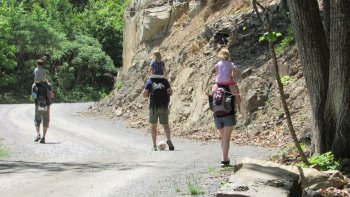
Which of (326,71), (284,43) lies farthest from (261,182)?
(284,43)

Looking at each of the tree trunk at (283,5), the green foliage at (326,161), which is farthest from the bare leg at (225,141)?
the tree trunk at (283,5)

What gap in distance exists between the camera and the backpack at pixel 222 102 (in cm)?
926

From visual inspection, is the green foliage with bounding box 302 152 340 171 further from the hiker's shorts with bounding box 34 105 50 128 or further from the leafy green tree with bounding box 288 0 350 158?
the hiker's shorts with bounding box 34 105 50 128

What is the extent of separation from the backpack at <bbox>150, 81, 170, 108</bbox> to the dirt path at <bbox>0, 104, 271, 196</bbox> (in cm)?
95

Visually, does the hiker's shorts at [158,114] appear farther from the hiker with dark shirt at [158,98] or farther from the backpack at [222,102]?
the backpack at [222,102]

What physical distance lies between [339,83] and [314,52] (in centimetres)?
57

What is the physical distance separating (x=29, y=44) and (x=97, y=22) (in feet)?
28.1

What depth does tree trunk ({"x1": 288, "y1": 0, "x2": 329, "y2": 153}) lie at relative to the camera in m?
7.83

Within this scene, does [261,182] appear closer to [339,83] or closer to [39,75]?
[339,83]

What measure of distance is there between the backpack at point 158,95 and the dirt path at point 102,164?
950mm

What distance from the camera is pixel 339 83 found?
24.7 feet

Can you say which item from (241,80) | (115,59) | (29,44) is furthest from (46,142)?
(115,59)

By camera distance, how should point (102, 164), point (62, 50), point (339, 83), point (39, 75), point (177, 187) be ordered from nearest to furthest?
point (177, 187) < point (339, 83) < point (102, 164) < point (39, 75) < point (62, 50)

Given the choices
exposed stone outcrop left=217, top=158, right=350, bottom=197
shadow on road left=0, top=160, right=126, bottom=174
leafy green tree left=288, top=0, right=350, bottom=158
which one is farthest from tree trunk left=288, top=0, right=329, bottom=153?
shadow on road left=0, top=160, right=126, bottom=174
